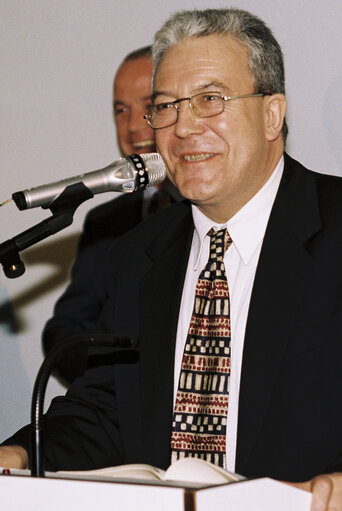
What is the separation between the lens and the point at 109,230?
10.1ft

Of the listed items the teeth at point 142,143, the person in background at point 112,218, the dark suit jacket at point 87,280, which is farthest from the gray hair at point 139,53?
the dark suit jacket at point 87,280

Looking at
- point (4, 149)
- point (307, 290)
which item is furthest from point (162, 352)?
point (4, 149)

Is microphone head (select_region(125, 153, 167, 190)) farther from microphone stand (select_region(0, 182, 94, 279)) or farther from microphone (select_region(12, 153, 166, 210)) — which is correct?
microphone stand (select_region(0, 182, 94, 279))

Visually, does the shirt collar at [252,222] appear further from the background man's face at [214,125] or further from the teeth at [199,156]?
the teeth at [199,156]

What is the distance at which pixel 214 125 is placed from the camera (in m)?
2.28

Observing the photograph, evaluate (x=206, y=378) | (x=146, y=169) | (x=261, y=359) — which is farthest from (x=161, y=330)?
(x=146, y=169)

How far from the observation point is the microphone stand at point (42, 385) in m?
1.28

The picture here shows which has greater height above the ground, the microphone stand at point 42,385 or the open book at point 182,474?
the microphone stand at point 42,385

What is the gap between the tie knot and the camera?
232 cm

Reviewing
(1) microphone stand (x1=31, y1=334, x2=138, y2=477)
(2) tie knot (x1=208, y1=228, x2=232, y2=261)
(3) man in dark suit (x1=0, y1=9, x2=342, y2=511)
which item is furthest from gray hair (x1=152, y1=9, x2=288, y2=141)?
(1) microphone stand (x1=31, y1=334, x2=138, y2=477)

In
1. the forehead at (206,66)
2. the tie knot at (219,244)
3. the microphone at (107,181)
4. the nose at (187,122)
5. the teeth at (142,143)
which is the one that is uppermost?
the forehead at (206,66)

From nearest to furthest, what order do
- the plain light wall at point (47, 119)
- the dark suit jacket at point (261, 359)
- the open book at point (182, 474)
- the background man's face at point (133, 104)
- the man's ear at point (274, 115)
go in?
the open book at point (182, 474)
the dark suit jacket at point (261, 359)
the man's ear at point (274, 115)
the background man's face at point (133, 104)
the plain light wall at point (47, 119)

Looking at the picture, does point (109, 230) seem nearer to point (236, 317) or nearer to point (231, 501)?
point (236, 317)

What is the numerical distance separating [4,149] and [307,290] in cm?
182
